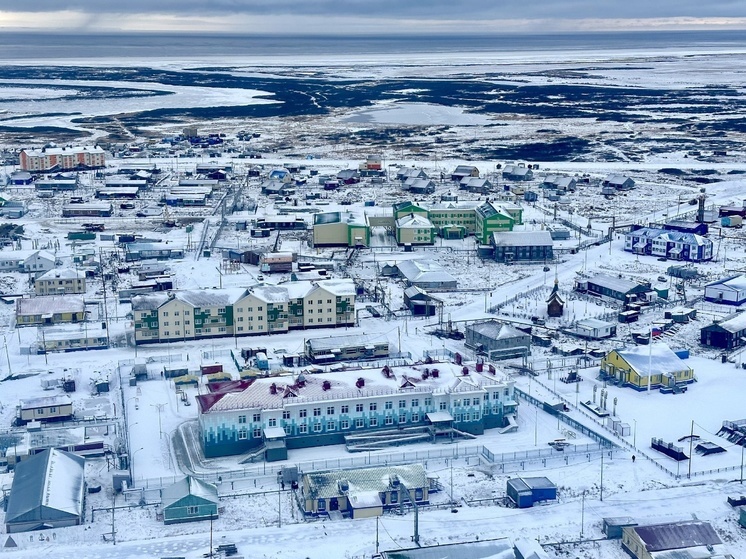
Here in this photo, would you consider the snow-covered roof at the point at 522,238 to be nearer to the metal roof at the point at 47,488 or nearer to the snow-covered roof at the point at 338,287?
the snow-covered roof at the point at 338,287

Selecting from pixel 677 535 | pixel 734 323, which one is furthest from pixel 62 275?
pixel 677 535

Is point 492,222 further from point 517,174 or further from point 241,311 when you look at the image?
point 517,174

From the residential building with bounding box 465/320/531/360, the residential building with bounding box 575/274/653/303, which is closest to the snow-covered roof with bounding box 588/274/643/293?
the residential building with bounding box 575/274/653/303

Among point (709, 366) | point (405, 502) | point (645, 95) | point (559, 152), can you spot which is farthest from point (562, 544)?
point (645, 95)

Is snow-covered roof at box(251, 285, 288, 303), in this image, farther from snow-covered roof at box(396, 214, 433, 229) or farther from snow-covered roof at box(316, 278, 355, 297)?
snow-covered roof at box(396, 214, 433, 229)

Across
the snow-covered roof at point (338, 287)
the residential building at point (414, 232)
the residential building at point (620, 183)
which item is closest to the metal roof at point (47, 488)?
the snow-covered roof at point (338, 287)

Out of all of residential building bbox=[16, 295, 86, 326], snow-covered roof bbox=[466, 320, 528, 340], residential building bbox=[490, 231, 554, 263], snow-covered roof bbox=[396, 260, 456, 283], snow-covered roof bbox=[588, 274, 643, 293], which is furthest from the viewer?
residential building bbox=[490, 231, 554, 263]
